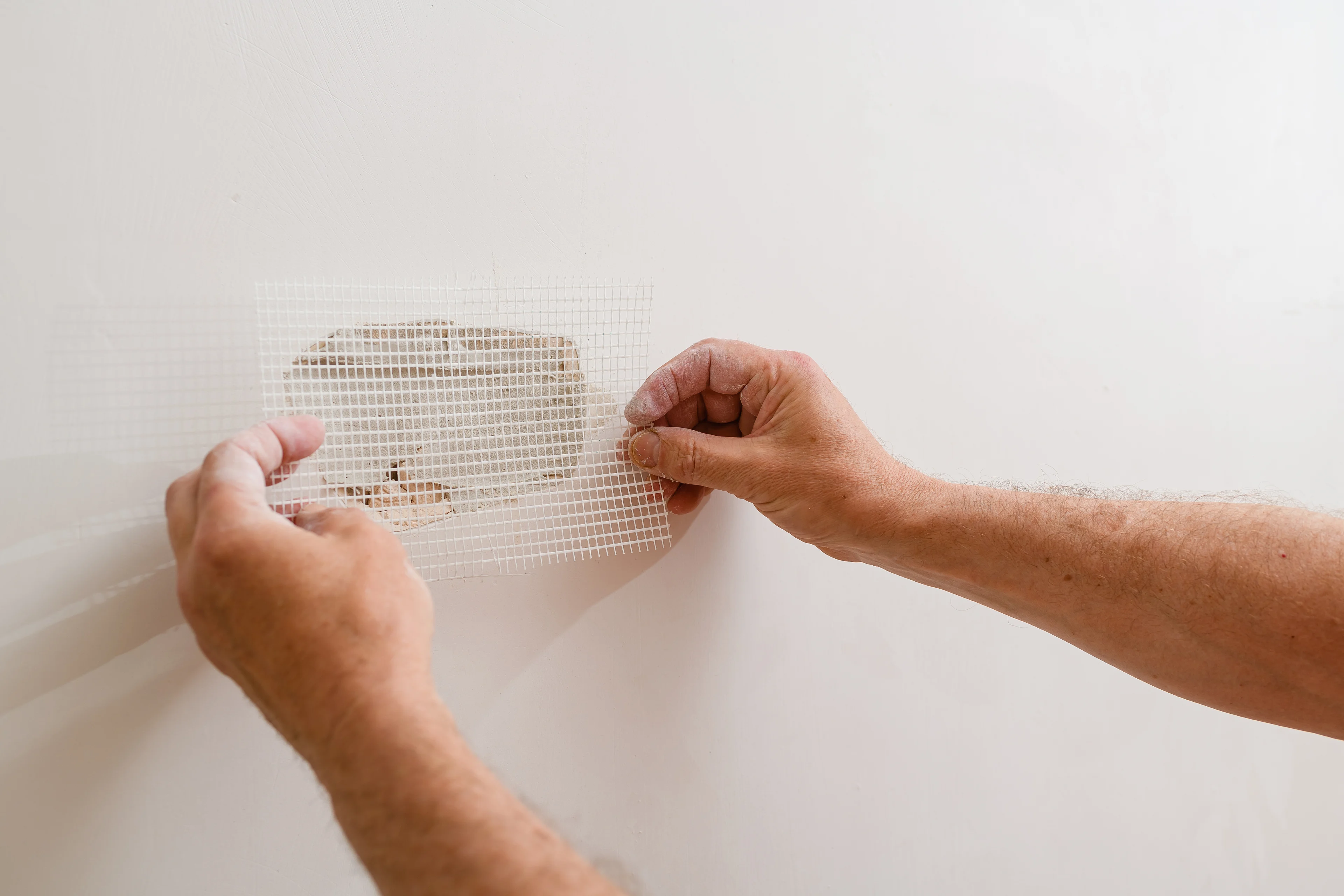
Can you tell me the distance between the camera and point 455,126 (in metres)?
0.92

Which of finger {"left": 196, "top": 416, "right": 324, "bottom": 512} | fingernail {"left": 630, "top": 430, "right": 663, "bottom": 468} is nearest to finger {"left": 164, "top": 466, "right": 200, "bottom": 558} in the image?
finger {"left": 196, "top": 416, "right": 324, "bottom": 512}

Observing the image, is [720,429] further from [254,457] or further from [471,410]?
[254,457]

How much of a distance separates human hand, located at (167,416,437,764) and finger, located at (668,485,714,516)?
0.45m

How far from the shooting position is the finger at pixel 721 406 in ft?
3.27

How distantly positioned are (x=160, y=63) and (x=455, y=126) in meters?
A: 0.34

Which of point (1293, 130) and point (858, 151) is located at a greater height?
point (1293, 130)

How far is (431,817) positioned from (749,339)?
778mm

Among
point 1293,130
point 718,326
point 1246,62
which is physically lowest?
point 718,326

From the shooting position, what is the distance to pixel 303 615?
1.82 feet

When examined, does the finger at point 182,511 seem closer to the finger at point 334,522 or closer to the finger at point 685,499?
the finger at point 334,522

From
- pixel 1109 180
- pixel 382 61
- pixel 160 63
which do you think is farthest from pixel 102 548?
pixel 1109 180

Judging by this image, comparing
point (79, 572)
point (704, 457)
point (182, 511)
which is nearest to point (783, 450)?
point (704, 457)

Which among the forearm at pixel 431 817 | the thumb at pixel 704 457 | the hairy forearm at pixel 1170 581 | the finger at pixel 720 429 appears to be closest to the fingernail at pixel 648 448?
the thumb at pixel 704 457

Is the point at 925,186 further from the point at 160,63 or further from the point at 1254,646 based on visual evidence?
the point at 160,63
